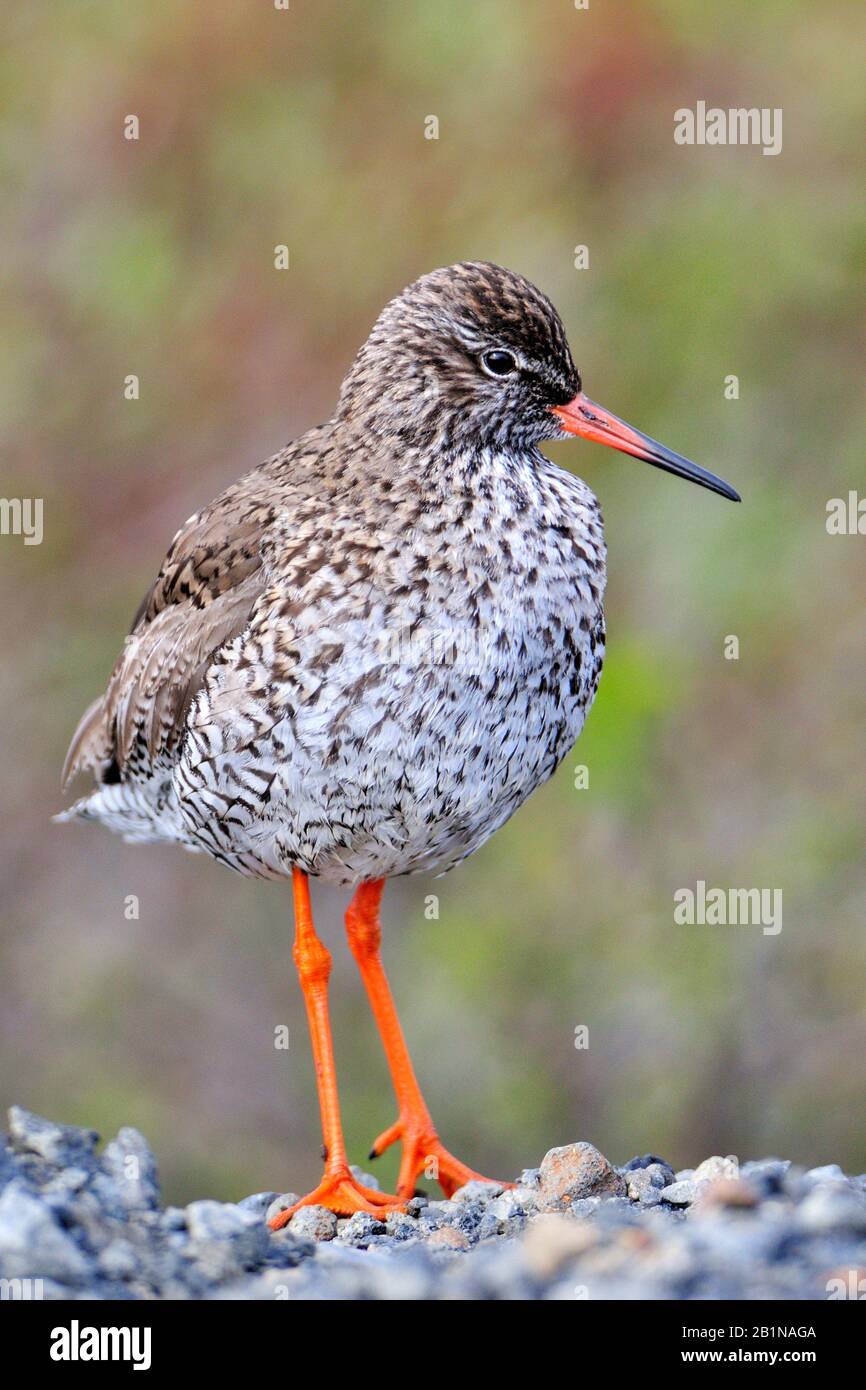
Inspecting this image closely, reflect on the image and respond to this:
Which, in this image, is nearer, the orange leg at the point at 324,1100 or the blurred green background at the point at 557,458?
the orange leg at the point at 324,1100

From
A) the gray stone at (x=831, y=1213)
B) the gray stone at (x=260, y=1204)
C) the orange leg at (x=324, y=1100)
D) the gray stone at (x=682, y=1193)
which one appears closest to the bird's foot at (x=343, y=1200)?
the orange leg at (x=324, y=1100)

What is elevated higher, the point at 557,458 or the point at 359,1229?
the point at 557,458

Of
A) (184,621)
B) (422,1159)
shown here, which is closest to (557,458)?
(184,621)

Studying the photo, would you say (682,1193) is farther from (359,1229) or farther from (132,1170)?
(132,1170)

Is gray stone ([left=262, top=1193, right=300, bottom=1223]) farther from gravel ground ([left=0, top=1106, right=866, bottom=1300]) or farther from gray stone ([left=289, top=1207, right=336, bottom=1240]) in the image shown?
gravel ground ([left=0, top=1106, right=866, bottom=1300])

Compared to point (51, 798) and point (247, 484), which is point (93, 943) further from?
point (247, 484)

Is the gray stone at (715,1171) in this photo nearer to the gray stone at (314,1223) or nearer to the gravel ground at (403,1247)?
the gravel ground at (403,1247)

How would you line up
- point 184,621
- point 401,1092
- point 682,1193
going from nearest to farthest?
1. point 682,1193
2. point 184,621
3. point 401,1092

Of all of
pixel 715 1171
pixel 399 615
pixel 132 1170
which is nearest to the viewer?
pixel 132 1170

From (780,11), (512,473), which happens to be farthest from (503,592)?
(780,11)

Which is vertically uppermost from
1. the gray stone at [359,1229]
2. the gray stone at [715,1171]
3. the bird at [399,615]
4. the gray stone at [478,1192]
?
the bird at [399,615]
